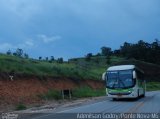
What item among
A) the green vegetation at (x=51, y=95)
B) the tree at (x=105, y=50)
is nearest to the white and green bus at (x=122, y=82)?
the green vegetation at (x=51, y=95)

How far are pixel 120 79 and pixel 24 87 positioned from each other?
9034mm

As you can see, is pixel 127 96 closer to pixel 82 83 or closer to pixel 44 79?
pixel 44 79

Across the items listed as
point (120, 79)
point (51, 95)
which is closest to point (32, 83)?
point (51, 95)

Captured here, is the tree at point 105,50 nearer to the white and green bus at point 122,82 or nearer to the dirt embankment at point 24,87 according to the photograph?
the dirt embankment at point 24,87

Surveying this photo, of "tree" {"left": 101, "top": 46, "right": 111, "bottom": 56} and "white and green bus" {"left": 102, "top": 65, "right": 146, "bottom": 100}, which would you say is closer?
"white and green bus" {"left": 102, "top": 65, "right": 146, "bottom": 100}

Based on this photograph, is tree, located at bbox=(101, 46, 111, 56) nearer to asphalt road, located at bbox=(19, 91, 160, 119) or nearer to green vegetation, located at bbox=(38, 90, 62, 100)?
green vegetation, located at bbox=(38, 90, 62, 100)

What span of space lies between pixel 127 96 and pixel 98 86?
31.3 metres

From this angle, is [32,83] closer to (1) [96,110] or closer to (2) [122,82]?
(2) [122,82]

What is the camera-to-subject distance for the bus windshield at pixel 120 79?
3841cm

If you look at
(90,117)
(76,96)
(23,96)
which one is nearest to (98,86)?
(76,96)

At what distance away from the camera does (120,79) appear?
3872cm

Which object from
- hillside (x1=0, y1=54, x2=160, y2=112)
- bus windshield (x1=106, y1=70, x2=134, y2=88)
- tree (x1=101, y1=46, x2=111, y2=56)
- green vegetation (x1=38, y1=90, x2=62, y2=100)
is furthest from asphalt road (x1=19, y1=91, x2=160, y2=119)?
tree (x1=101, y1=46, x2=111, y2=56)

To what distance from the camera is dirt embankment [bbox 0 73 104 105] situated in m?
35.6

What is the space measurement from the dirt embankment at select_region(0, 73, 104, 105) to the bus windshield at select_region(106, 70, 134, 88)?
685 centimetres
